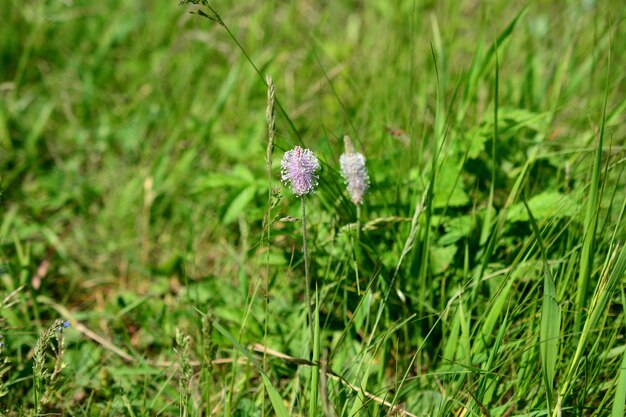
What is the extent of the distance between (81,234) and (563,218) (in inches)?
75.0

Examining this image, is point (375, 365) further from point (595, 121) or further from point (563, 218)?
point (595, 121)

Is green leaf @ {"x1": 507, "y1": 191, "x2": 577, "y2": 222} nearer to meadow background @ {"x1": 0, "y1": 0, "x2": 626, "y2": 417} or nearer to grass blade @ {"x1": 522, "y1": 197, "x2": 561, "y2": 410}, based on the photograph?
meadow background @ {"x1": 0, "y1": 0, "x2": 626, "y2": 417}

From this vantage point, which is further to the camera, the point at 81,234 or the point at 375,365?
the point at 81,234

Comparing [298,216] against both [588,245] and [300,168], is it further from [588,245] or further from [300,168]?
[588,245]

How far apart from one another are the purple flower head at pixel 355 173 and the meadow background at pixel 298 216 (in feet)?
0.32

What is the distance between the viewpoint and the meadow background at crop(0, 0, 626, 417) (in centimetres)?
166

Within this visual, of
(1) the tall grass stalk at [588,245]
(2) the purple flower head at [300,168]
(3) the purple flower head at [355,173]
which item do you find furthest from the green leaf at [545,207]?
(2) the purple flower head at [300,168]

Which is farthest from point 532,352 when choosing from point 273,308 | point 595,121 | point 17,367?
point 17,367

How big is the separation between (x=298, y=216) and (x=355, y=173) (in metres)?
0.38

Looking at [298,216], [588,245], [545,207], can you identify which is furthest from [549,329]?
[298,216]

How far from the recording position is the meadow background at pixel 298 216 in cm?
166

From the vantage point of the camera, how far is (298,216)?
79.7 inches

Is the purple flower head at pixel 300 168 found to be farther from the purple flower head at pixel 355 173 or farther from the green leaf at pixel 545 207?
the green leaf at pixel 545 207

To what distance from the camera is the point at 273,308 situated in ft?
6.75
